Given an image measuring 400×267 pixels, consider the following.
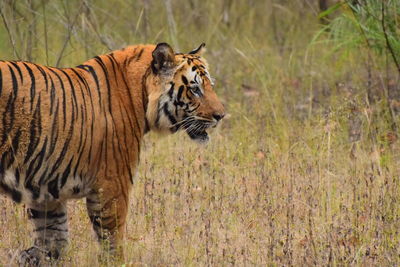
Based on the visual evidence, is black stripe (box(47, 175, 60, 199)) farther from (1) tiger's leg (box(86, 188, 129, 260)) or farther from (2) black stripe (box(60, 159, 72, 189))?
(1) tiger's leg (box(86, 188, 129, 260))

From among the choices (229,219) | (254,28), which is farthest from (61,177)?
(254,28)

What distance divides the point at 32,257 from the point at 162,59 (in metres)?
1.42

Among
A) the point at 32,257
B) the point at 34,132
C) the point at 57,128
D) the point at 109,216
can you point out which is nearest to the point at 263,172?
the point at 109,216

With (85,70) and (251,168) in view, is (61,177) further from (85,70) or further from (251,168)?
(251,168)

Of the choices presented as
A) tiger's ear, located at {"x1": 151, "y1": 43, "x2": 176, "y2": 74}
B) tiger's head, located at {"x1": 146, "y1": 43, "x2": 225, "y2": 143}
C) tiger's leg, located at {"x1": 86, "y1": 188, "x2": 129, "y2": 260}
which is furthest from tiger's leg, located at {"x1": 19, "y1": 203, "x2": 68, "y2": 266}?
tiger's ear, located at {"x1": 151, "y1": 43, "x2": 176, "y2": 74}

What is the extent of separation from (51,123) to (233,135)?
3320 mm

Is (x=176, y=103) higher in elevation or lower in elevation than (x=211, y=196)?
higher

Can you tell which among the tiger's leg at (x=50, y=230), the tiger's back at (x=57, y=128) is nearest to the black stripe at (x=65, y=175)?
the tiger's back at (x=57, y=128)

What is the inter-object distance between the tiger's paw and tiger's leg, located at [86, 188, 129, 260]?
0.38 meters

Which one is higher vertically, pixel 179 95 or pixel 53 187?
pixel 179 95

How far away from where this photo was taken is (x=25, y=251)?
16.0ft

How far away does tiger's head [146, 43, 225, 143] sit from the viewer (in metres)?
4.91

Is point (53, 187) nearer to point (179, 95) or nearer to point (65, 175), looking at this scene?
point (65, 175)

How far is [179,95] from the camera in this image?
4984 mm
